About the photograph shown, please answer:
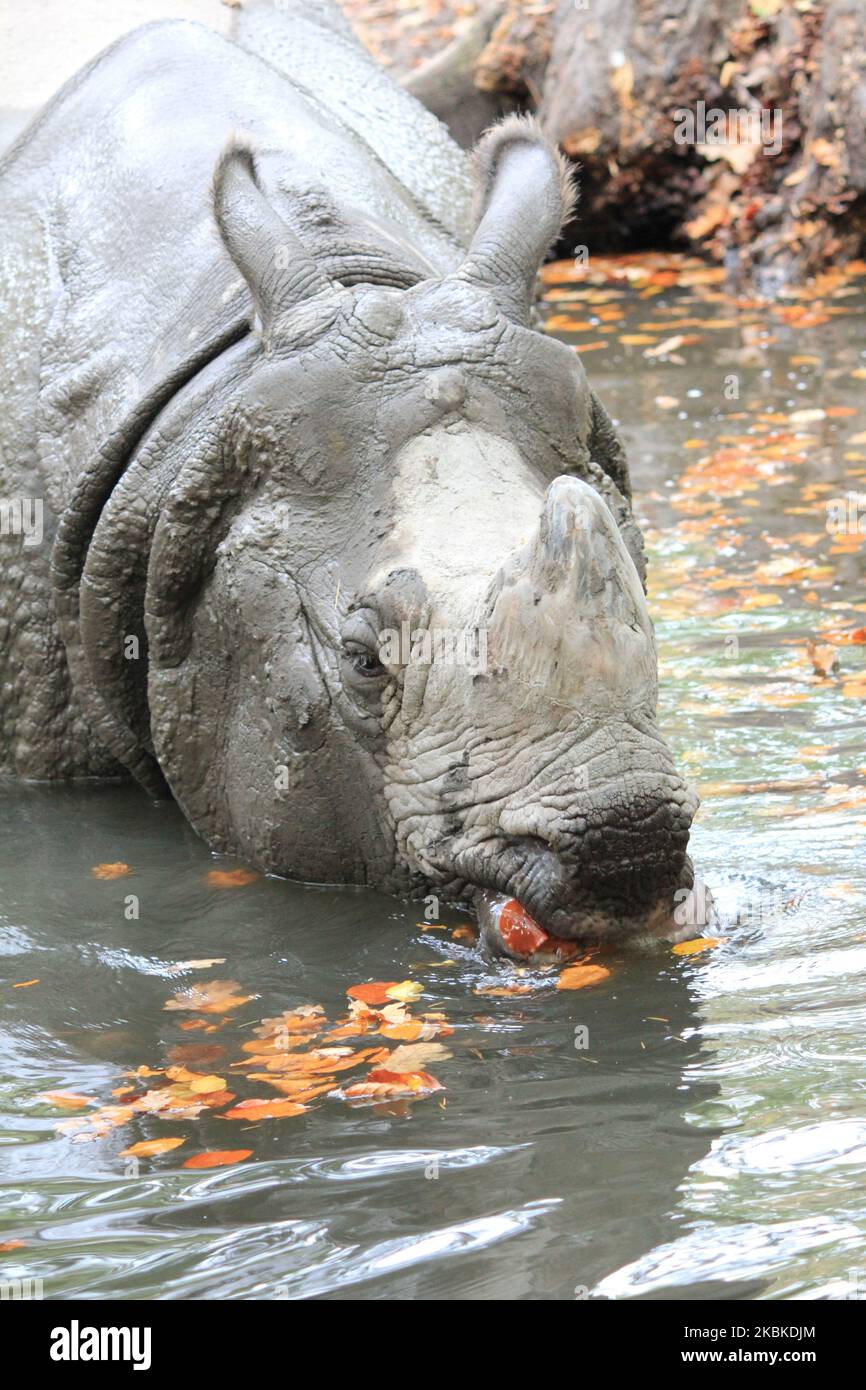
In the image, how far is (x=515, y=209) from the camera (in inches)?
269

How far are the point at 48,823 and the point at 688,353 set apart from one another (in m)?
7.17

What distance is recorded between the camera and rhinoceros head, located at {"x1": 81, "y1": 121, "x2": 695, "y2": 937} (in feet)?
17.9

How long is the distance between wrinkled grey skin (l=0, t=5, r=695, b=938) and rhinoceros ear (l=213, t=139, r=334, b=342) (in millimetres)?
10

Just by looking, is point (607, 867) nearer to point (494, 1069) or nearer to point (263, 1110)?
point (494, 1069)

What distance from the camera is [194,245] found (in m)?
7.31

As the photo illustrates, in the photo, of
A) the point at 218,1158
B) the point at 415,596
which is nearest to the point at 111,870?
the point at 415,596

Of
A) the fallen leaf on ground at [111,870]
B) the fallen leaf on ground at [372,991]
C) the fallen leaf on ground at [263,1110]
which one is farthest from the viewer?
the fallen leaf on ground at [111,870]

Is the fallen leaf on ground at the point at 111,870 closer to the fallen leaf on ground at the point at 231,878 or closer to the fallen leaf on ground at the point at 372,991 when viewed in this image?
the fallen leaf on ground at the point at 231,878

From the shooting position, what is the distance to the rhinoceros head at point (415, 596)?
215 inches

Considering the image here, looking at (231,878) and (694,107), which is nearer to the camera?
(231,878)

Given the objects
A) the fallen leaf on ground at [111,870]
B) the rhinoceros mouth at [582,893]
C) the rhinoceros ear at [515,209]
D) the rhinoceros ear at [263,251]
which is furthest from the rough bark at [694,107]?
the rhinoceros mouth at [582,893]

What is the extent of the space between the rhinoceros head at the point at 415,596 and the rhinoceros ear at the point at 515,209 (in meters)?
0.01

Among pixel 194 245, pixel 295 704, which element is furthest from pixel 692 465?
pixel 295 704

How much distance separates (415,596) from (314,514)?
0.59 m
